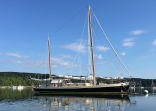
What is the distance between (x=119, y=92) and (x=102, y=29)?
62.0 ft

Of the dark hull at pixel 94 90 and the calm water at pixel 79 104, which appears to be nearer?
the calm water at pixel 79 104

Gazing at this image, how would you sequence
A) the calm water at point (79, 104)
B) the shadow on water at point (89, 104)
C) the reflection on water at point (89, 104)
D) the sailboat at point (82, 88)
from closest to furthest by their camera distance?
1. the calm water at point (79, 104)
2. the reflection on water at point (89, 104)
3. the shadow on water at point (89, 104)
4. the sailboat at point (82, 88)

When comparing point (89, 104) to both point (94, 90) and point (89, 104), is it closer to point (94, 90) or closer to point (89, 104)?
point (89, 104)

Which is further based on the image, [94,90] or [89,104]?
[94,90]

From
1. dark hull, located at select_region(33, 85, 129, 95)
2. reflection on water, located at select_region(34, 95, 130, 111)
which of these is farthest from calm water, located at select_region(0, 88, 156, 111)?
dark hull, located at select_region(33, 85, 129, 95)

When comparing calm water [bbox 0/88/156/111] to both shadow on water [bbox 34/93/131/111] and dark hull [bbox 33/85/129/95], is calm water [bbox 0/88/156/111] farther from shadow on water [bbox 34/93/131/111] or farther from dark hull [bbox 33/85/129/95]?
dark hull [bbox 33/85/129/95]

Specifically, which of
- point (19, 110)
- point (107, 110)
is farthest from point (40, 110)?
point (107, 110)

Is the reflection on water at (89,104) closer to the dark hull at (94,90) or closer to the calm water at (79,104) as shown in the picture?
the calm water at (79,104)

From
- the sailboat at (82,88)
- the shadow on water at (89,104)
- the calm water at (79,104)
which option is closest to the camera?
the calm water at (79,104)

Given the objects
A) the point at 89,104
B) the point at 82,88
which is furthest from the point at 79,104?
the point at 82,88

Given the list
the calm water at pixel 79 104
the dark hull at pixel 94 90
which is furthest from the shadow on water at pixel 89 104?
the dark hull at pixel 94 90

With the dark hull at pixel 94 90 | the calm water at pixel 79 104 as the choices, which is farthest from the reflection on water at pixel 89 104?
the dark hull at pixel 94 90

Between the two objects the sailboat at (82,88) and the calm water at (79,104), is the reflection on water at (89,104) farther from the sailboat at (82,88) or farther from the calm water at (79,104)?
the sailboat at (82,88)

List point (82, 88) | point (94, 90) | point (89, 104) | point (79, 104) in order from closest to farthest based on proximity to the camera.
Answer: point (89, 104)
point (79, 104)
point (94, 90)
point (82, 88)
